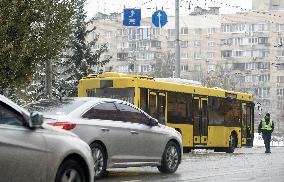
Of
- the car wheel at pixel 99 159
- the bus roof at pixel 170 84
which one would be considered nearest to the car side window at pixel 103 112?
the car wheel at pixel 99 159

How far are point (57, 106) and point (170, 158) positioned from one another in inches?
134

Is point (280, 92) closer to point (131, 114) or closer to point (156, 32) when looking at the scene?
point (156, 32)

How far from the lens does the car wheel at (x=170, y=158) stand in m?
15.3

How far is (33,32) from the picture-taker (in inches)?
742

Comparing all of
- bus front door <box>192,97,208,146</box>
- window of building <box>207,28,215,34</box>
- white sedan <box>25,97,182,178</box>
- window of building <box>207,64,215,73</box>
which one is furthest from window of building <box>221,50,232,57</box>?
white sedan <box>25,97,182,178</box>

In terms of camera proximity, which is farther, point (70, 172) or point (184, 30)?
point (184, 30)

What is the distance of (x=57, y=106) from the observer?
13.0 m

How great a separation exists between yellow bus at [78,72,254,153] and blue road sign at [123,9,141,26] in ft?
25.9

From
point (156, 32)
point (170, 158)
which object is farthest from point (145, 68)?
point (170, 158)

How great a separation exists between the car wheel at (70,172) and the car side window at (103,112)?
3.96 m

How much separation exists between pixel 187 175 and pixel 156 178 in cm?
90

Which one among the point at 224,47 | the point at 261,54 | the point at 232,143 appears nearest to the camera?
the point at 232,143

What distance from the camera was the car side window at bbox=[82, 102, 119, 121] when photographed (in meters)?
13.2

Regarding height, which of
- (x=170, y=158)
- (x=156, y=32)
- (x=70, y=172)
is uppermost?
(x=156, y=32)
